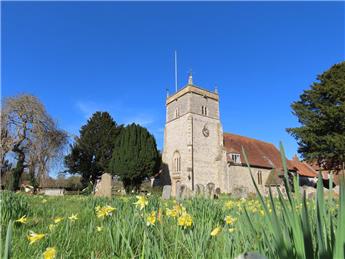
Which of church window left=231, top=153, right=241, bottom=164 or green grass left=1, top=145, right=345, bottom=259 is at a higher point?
church window left=231, top=153, right=241, bottom=164

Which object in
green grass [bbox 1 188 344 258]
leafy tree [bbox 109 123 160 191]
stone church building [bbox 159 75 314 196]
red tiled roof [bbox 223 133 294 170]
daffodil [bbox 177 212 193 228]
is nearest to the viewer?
green grass [bbox 1 188 344 258]

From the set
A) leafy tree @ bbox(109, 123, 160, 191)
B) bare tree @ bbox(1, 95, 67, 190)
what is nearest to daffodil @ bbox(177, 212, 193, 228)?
bare tree @ bbox(1, 95, 67, 190)

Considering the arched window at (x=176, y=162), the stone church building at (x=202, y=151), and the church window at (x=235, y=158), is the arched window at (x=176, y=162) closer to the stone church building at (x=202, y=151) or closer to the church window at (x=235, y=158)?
the stone church building at (x=202, y=151)

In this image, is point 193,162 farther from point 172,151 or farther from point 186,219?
point 186,219

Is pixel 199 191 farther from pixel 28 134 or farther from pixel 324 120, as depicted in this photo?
pixel 324 120

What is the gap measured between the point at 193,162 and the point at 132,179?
731cm

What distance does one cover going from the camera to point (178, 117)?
125 feet

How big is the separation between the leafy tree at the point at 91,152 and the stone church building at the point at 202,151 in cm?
749

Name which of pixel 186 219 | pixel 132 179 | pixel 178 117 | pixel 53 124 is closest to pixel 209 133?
pixel 178 117

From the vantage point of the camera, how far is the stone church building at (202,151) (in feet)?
115

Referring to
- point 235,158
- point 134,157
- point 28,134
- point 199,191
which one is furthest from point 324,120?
point 28,134

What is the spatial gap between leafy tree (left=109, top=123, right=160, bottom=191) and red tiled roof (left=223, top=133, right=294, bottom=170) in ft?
31.5

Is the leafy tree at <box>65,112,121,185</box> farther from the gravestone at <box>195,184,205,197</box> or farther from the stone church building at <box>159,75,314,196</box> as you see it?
the gravestone at <box>195,184,205,197</box>

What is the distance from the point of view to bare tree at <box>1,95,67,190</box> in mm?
22156
